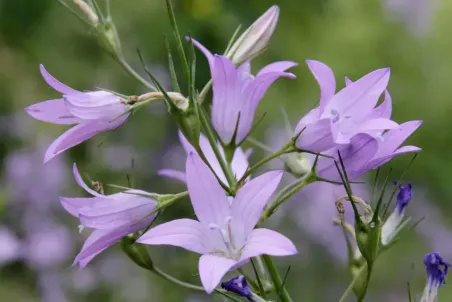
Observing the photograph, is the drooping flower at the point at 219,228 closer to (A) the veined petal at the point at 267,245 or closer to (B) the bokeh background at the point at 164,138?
(A) the veined petal at the point at 267,245

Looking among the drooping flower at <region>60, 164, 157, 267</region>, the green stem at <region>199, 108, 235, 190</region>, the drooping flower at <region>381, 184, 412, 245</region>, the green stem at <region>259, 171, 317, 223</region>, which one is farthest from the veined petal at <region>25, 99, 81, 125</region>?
the drooping flower at <region>381, 184, 412, 245</region>

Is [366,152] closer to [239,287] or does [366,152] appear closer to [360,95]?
[360,95]

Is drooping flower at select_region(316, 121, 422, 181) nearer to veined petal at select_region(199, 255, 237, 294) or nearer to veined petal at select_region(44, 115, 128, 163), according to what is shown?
veined petal at select_region(199, 255, 237, 294)

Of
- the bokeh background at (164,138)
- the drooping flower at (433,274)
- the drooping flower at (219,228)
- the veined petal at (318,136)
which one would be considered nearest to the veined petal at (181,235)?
the drooping flower at (219,228)

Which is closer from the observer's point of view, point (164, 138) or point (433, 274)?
point (433, 274)

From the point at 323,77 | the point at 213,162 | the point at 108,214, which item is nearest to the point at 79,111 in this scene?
the point at 108,214
